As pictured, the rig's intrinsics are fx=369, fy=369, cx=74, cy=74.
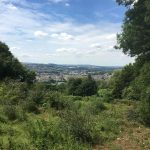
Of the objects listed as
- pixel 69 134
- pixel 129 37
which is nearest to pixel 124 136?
pixel 69 134

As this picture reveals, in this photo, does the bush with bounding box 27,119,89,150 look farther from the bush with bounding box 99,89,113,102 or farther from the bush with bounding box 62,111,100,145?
the bush with bounding box 99,89,113,102

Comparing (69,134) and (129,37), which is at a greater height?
(129,37)

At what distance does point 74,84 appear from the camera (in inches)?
2694

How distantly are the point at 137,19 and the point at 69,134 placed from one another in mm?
16193

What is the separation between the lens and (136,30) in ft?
85.7

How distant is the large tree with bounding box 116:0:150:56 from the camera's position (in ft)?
85.1

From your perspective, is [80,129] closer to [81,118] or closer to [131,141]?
[81,118]

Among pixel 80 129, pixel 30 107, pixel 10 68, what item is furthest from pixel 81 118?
pixel 10 68

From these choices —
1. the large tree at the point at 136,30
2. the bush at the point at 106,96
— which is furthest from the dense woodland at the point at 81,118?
the bush at the point at 106,96

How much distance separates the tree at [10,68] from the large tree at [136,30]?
1118 cm

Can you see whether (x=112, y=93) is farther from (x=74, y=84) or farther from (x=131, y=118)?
(x=131, y=118)

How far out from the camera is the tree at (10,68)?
34625 mm

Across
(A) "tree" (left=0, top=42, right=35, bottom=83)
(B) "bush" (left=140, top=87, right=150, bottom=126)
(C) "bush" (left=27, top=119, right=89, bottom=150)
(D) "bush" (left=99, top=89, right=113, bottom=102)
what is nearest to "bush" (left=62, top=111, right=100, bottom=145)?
Answer: (C) "bush" (left=27, top=119, right=89, bottom=150)

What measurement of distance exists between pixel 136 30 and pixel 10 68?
14.3 m
